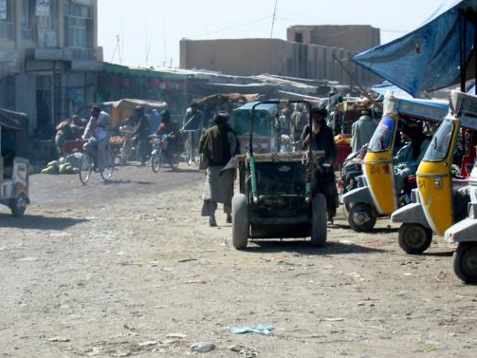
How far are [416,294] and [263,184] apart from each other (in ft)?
13.3

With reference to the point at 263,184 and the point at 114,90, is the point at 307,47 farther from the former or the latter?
the point at 263,184

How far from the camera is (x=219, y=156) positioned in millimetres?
16609

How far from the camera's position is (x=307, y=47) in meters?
67.4

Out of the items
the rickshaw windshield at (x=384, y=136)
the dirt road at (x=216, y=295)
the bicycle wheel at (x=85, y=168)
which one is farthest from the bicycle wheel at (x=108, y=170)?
the rickshaw windshield at (x=384, y=136)

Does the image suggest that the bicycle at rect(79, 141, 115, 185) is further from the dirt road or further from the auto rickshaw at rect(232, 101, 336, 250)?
the auto rickshaw at rect(232, 101, 336, 250)

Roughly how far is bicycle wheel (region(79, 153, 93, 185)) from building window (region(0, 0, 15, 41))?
12251mm

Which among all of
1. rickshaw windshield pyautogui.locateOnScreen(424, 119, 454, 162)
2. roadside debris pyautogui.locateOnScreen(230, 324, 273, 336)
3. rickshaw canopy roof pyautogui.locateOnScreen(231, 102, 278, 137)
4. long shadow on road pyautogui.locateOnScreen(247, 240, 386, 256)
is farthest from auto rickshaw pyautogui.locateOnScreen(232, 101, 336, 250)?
rickshaw canopy roof pyautogui.locateOnScreen(231, 102, 278, 137)

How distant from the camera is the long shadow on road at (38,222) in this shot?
1659 cm

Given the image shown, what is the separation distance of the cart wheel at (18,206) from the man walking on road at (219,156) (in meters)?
3.11

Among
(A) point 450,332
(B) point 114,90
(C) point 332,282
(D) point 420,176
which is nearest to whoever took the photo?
(A) point 450,332

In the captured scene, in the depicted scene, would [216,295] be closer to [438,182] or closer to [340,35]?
[438,182]

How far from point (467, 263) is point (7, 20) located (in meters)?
28.7

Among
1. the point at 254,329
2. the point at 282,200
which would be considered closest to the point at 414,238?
the point at 282,200

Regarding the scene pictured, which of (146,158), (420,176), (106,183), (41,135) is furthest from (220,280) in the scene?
(41,135)
